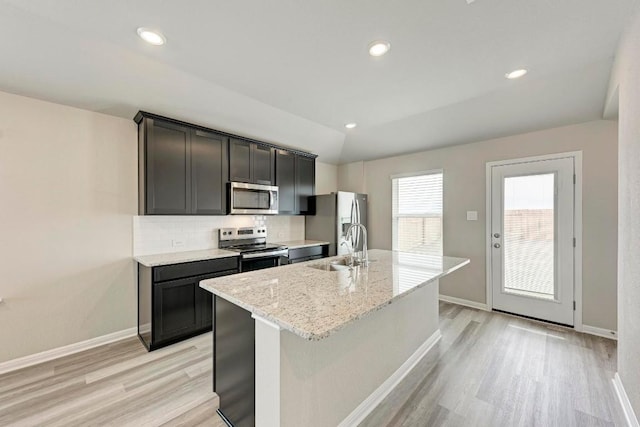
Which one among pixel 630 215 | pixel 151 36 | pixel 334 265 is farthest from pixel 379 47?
pixel 630 215

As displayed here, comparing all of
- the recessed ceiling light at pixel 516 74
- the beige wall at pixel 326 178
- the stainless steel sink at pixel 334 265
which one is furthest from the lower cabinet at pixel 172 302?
the recessed ceiling light at pixel 516 74

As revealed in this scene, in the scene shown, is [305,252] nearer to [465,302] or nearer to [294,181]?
[294,181]

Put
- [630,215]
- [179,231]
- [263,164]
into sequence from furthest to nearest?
[263,164] < [179,231] < [630,215]

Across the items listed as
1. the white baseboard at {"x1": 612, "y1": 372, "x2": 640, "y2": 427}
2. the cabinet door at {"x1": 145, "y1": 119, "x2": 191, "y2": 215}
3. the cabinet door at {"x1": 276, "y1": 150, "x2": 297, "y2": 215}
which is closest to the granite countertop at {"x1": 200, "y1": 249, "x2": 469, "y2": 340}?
the white baseboard at {"x1": 612, "y1": 372, "x2": 640, "y2": 427}

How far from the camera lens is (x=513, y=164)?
3.40 metres

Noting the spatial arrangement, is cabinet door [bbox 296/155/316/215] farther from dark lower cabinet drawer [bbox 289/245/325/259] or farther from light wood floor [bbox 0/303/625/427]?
light wood floor [bbox 0/303/625/427]

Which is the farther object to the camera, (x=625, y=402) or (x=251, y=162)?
(x=251, y=162)

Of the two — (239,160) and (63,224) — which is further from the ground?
(239,160)

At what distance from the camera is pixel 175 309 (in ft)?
8.61

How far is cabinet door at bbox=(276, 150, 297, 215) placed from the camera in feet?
13.1

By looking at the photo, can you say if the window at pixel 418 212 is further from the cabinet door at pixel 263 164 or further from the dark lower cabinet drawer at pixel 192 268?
the dark lower cabinet drawer at pixel 192 268

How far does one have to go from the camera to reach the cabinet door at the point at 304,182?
428 centimetres

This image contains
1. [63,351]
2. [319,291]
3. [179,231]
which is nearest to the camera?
[319,291]

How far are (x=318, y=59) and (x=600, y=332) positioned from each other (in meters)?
4.09
